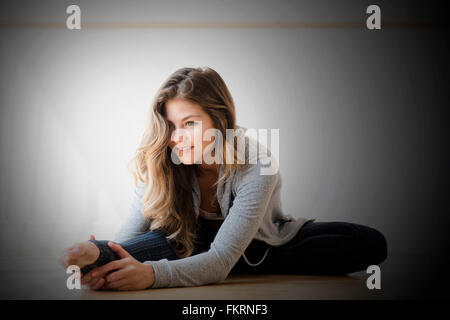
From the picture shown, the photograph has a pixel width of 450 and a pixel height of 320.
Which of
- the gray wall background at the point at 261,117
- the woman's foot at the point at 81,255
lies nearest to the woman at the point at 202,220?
the woman's foot at the point at 81,255

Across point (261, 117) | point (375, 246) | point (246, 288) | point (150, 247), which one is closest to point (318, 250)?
point (375, 246)

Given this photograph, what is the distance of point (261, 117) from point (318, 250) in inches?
47.3

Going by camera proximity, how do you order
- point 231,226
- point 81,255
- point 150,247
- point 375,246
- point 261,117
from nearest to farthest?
point 81,255 → point 231,226 → point 150,247 → point 375,246 → point 261,117

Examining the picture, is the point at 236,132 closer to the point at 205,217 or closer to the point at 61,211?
the point at 205,217

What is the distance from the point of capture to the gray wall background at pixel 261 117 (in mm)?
2303

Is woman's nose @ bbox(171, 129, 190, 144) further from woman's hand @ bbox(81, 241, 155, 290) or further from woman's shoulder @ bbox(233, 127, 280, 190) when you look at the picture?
woman's hand @ bbox(81, 241, 155, 290)

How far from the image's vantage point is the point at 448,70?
93.9 inches

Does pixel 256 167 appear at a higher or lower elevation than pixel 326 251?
higher

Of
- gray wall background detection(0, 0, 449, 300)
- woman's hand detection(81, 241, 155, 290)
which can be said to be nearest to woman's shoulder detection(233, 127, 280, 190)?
woman's hand detection(81, 241, 155, 290)

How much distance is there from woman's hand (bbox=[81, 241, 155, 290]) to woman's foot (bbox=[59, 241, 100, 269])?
0.04 m

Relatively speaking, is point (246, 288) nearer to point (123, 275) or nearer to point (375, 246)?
point (123, 275)

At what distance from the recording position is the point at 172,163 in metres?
1.46

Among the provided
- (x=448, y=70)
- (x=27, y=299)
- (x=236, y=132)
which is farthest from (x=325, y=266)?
(x=448, y=70)
